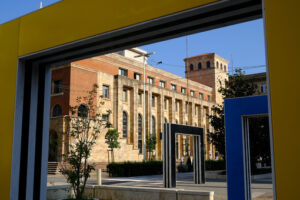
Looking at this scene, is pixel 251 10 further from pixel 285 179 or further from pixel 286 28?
pixel 285 179

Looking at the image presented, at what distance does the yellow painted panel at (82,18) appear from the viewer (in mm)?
3736

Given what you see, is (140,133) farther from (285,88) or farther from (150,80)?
(285,88)

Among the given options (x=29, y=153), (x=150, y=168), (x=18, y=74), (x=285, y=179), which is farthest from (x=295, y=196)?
(x=150, y=168)

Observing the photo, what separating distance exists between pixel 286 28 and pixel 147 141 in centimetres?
3683

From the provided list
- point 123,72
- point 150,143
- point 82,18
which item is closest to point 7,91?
point 82,18

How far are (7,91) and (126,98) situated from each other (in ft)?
108

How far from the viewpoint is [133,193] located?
33.8ft

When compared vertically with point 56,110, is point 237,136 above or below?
below

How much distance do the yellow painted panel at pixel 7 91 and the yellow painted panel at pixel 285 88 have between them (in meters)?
3.90

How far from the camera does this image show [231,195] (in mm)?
8859

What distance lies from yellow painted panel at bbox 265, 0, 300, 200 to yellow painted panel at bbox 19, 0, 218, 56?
786 mm

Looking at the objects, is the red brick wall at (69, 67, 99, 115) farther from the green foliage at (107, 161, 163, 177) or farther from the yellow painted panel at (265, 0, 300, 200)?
the yellow painted panel at (265, 0, 300, 200)

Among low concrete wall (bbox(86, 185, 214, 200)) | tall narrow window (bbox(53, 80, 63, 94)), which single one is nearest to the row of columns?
tall narrow window (bbox(53, 80, 63, 94))

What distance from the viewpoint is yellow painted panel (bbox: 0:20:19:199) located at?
4898mm
